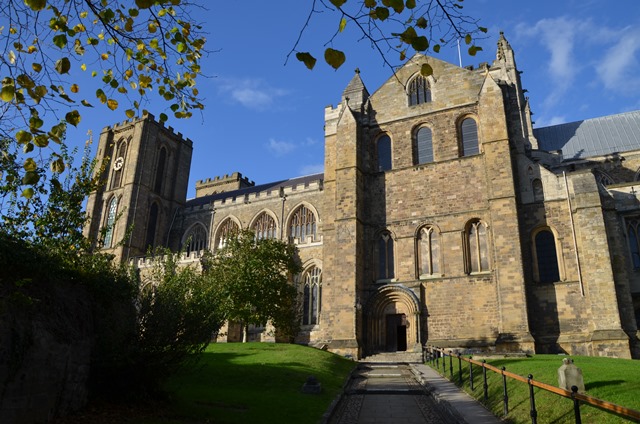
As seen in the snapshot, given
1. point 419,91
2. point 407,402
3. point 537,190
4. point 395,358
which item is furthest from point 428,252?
point 407,402

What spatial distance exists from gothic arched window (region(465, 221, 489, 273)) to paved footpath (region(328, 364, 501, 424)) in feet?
26.0

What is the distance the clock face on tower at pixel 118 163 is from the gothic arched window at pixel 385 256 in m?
27.8

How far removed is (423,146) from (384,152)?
221 cm

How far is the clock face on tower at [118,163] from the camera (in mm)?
45312

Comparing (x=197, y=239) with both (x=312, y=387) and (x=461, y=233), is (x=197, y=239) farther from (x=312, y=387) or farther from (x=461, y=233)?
(x=312, y=387)

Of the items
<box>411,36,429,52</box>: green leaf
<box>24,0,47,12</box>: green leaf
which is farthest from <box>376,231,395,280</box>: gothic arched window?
<box>24,0,47,12</box>: green leaf

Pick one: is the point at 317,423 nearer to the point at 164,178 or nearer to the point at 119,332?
the point at 119,332

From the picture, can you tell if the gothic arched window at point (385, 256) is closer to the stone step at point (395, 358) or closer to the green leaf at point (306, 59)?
the stone step at point (395, 358)

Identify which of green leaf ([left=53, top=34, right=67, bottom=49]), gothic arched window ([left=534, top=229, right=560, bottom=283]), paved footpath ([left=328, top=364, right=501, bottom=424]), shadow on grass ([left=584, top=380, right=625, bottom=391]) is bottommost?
paved footpath ([left=328, top=364, right=501, bottom=424])

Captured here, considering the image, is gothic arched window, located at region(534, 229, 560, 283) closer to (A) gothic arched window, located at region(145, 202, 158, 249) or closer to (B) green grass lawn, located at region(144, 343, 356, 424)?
(B) green grass lawn, located at region(144, 343, 356, 424)

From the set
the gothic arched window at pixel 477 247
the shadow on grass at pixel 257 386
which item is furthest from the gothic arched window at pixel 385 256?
the shadow on grass at pixel 257 386

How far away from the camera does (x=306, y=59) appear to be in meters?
4.71

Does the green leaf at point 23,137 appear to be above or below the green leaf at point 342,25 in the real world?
below

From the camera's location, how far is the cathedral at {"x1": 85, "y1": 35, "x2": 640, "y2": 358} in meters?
22.0
